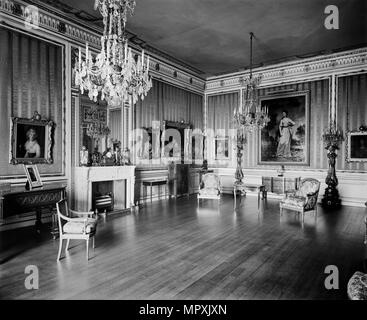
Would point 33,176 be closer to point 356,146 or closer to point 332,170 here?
point 332,170

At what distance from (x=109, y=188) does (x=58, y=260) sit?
3636 millimetres

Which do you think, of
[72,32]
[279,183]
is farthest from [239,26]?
[279,183]

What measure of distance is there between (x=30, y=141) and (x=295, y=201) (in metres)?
6.02

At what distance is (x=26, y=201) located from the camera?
14.9 ft

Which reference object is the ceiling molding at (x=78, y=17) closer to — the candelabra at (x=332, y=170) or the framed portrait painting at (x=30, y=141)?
the framed portrait painting at (x=30, y=141)

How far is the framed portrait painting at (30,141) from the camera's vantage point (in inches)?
200

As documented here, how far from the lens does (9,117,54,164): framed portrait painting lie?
16.7 ft

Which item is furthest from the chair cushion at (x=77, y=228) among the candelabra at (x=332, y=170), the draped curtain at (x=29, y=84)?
the candelabra at (x=332, y=170)

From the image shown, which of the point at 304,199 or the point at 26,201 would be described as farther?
the point at 304,199

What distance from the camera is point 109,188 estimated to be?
7250 millimetres

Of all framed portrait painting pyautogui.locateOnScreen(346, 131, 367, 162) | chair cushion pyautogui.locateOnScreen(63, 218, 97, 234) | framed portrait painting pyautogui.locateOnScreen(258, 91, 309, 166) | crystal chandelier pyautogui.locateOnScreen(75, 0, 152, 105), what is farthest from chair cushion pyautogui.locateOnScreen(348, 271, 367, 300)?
framed portrait painting pyautogui.locateOnScreen(258, 91, 309, 166)

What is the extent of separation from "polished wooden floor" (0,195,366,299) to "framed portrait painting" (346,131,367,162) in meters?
2.37
